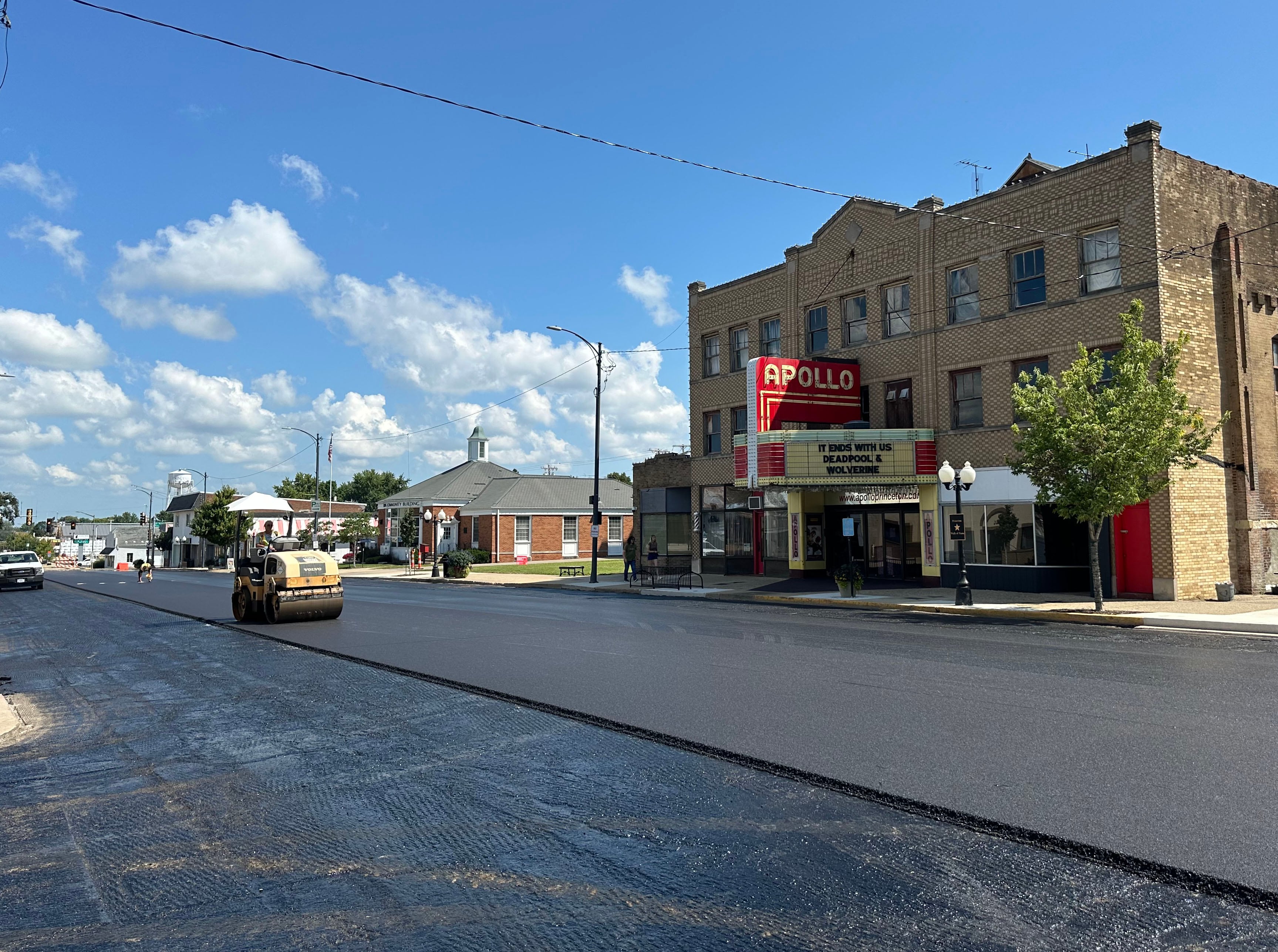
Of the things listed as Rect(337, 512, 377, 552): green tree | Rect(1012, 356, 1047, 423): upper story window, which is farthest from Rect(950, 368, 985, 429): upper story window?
Rect(337, 512, 377, 552): green tree

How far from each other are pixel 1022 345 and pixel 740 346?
1268cm

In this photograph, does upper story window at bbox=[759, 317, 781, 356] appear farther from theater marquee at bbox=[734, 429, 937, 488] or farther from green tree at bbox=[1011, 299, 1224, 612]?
green tree at bbox=[1011, 299, 1224, 612]

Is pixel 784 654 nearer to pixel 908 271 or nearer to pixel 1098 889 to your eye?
pixel 1098 889

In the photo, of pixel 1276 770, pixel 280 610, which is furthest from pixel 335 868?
pixel 280 610

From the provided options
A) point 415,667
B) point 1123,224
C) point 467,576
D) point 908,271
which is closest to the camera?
point 415,667

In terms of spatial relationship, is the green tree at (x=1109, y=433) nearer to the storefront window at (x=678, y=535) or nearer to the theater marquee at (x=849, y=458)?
the theater marquee at (x=849, y=458)

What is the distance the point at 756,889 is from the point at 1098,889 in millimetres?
1761

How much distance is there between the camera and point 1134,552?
22781mm

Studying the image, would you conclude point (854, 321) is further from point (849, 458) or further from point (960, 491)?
point (960, 491)

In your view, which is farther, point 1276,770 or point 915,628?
point 915,628

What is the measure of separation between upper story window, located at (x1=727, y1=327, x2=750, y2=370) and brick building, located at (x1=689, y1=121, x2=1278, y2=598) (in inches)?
61.0

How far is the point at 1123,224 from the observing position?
2302cm

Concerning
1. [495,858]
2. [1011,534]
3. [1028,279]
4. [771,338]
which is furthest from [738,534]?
[495,858]

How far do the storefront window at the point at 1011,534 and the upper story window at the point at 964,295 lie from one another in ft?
19.7
